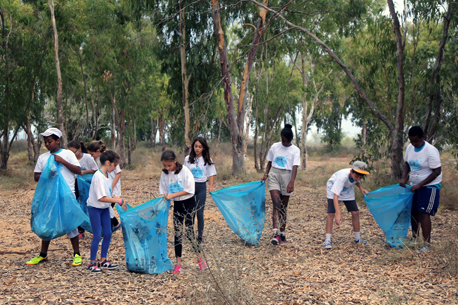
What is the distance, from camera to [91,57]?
2136 centimetres

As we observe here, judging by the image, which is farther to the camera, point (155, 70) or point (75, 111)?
point (75, 111)

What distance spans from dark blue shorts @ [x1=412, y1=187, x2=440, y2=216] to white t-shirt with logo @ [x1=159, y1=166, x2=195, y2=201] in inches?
121

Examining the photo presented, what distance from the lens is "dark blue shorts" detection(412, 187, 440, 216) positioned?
600 cm

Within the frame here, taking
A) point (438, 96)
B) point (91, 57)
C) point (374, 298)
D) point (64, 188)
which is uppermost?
point (91, 57)

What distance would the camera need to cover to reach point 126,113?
25.2 m

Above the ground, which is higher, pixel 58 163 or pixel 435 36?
pixel 435 36

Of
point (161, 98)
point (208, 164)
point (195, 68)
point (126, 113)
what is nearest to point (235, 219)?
point (208, 164)

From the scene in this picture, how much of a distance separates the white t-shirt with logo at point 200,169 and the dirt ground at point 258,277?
3.14 ft

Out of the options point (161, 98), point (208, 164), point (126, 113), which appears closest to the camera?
point (208, 164)

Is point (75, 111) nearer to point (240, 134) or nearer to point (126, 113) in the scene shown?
point (126, 113)

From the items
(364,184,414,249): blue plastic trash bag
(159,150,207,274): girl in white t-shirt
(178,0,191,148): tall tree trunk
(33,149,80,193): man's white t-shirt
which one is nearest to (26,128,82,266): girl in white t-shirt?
(33,149,80,193): man's white t-shirt

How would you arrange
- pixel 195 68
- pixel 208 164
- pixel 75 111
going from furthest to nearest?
pixel 75 111 < pixel 195 68 < pixel 208 164

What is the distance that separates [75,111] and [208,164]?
2988 cm

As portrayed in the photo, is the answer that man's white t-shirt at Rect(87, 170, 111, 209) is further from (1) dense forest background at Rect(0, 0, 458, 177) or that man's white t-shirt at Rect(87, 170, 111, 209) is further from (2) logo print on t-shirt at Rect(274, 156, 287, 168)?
(1) dense forest background at Rect(0, 0, 458, 177)
